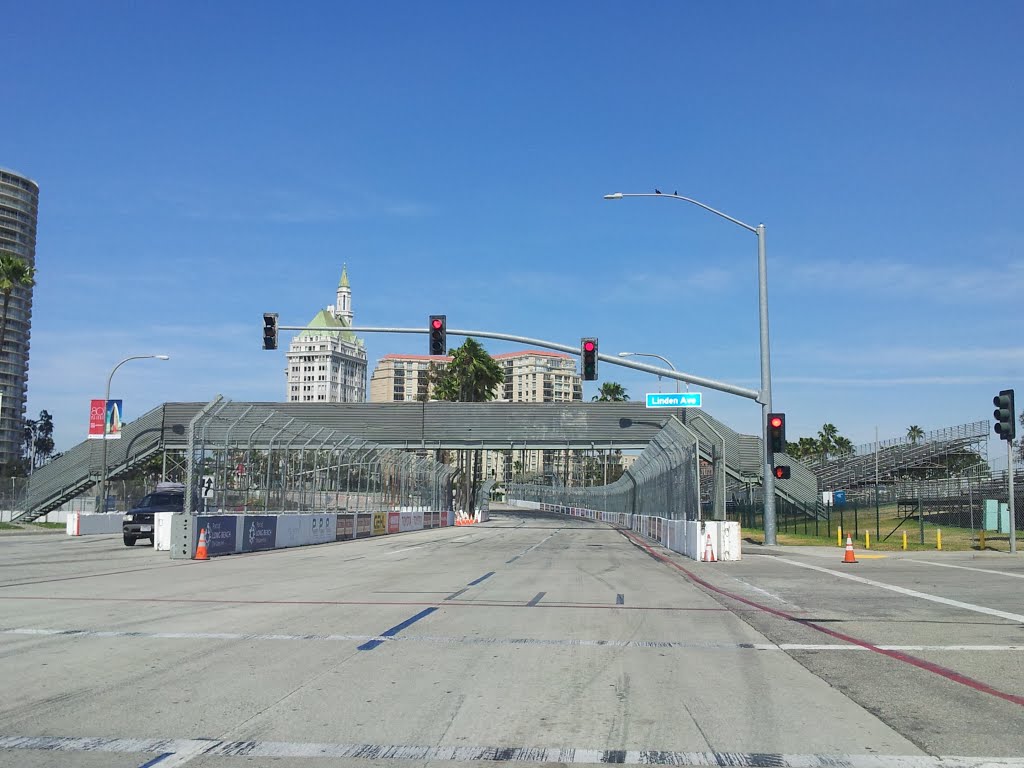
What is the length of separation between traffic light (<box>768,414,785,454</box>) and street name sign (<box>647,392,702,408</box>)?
3.83m

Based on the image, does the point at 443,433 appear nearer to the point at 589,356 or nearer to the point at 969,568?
the point at 589,356

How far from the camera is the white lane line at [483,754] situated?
5703 millimetres

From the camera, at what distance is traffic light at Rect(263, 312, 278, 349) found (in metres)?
25.8

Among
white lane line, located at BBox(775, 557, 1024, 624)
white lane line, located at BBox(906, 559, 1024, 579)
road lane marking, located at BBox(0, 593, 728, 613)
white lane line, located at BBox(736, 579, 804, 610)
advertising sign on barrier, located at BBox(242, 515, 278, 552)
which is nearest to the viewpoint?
white lane line, located at BBox(775, 557, 1024, 624)

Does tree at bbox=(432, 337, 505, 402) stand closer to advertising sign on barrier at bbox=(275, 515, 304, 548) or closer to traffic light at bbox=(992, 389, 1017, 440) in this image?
advertising sign on barrier at bbox=(275, 515, 304, 548)

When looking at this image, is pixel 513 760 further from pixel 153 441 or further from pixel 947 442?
pixel 947 442

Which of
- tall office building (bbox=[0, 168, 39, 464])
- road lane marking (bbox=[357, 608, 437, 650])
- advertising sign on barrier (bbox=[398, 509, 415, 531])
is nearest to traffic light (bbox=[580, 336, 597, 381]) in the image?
road lane marking (bbox=[357, 608, 437, 650])

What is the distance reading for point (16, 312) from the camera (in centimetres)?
15912

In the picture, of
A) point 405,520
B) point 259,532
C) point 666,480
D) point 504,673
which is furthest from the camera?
point 405,520

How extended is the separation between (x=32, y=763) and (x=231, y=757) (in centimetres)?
115

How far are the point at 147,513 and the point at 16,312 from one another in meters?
147

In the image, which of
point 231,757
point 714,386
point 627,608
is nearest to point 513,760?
point 231,757

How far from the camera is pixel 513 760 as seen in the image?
571 centimetres

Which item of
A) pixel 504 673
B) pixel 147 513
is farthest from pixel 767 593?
pixel 147 513
